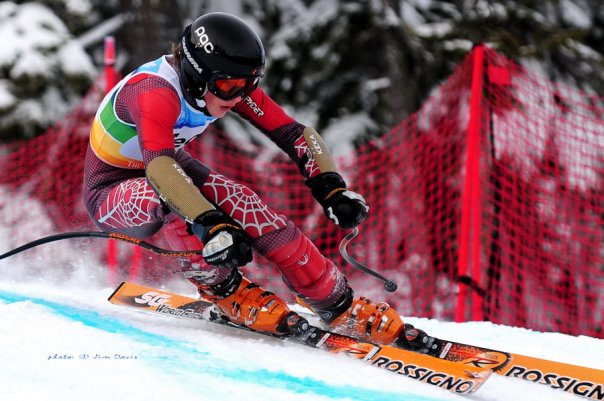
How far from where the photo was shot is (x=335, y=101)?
10.0m

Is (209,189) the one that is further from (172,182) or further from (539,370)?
(539,370)

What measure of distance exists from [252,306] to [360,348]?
22.0 inches

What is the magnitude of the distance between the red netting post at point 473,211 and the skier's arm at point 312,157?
171cm

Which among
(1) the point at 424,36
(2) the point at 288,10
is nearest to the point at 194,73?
(1) the point at 424,36

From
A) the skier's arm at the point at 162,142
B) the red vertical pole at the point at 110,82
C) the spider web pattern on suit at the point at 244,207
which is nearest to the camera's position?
the skier's arm at the point at 162,142

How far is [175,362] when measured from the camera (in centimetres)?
271

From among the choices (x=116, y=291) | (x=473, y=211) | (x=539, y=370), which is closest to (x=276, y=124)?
(x=116, y=291)

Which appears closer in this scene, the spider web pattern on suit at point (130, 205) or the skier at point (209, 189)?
the skier at point (209, 189)

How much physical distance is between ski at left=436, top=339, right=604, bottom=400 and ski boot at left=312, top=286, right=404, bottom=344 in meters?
0.25

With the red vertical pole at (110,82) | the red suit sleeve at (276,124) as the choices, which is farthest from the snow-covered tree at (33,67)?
the red suit sleeve at (276,124)

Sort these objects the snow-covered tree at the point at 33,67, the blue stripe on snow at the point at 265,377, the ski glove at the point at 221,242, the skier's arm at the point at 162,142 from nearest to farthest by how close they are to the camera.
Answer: the blue stripe on snow at the point at 265,377, the ski glove at the point at 221,242, the skier's arm at the point at 162,142, the snow-covered tree at the point at 33,67

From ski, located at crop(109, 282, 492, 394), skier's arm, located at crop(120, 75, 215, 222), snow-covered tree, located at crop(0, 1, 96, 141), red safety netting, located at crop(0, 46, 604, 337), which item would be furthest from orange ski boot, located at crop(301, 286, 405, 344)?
snow-covered tree, located at crop(0, 1, 96, 141)

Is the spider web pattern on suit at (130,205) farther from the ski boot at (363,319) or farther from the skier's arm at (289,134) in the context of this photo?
the ski boot at (363,319)

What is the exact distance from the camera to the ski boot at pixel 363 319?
3.28m
